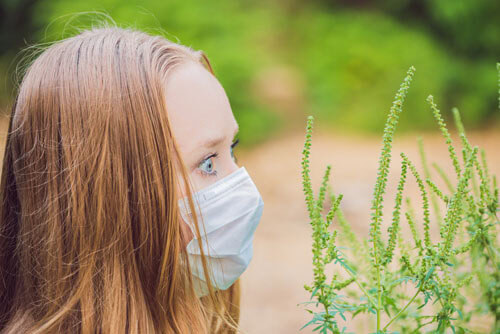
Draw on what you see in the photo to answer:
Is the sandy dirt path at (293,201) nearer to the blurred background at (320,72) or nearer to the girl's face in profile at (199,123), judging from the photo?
the blurred background at (320,72)

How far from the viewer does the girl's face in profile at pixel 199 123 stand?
1.70m

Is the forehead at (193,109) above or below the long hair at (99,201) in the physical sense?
above

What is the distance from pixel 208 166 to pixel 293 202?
6.02 m

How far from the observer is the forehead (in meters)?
1.69

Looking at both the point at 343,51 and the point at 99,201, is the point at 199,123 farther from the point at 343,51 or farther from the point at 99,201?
the point at 343,51

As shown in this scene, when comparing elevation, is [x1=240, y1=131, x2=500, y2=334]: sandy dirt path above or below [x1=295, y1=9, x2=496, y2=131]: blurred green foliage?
below

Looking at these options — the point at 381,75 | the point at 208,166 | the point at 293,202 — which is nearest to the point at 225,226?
the point at 208,166

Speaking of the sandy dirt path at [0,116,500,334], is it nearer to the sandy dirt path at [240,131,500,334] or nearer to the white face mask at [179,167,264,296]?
the sandy dirt path at [240,131,500,334]

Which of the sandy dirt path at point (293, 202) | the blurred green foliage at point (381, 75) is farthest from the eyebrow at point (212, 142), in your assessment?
the blurred green foliage at point (381, 75)

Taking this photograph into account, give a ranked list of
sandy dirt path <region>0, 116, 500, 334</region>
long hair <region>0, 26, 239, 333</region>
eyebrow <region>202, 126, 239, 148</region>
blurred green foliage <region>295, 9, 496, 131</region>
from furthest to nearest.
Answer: blurred green foliage <region>295, 9, 496, 131</region>, sandy dirt path <region>0, 116, 500, 334</region>, eyebrow <region>202, 126, 239, 148</region>, long hair <region>0, 26, 239, 333</region>

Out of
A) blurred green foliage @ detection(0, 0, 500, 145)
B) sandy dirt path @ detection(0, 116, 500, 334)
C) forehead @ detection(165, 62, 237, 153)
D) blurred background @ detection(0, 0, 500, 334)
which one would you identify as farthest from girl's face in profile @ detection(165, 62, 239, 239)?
blurred green foliage @ detection(0, 0, 500, 145)

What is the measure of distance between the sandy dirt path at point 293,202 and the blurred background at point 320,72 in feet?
0.08

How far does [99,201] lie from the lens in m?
1.60

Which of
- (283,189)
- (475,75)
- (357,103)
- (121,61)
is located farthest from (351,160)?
(121,61)
